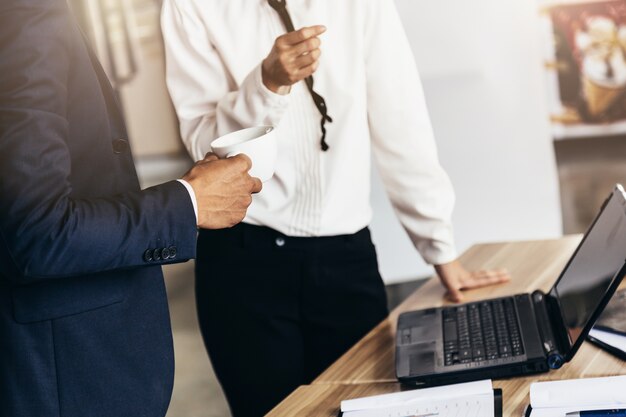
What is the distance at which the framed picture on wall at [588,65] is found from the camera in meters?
6.73

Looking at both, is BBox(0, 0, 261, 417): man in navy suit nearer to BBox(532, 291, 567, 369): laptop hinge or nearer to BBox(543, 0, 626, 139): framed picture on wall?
BBox(532, 291, 567, 369): laptop hinge

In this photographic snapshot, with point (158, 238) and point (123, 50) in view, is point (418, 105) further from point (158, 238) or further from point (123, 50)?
point (123, 50)

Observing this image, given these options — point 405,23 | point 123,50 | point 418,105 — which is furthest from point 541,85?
point 123,50

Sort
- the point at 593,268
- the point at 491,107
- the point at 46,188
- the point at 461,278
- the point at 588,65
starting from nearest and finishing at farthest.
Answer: the point at 46,188 → the point at 593,268 → the point at 461,278 → the point at 491,107 → the point at 588,65

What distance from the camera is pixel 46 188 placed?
1.20 metres

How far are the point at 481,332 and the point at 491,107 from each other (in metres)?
2.12

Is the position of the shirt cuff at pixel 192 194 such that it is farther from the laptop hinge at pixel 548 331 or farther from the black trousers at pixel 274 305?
the laptop hinge at pixel 548 331

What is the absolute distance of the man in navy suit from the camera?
1.17m

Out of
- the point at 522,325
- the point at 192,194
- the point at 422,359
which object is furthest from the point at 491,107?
the point at 192,194

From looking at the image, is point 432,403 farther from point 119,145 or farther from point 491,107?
point 491,107

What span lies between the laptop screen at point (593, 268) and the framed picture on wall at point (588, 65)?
536 centimetres

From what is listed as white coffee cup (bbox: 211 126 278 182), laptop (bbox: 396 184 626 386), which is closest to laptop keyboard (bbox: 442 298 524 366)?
laptop (bbox: 396 184 626 386)

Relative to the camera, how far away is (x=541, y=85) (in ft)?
11.6

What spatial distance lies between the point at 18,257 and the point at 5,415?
297 millimetres
